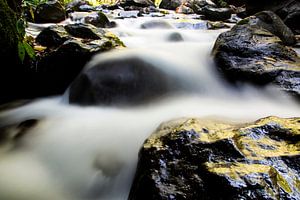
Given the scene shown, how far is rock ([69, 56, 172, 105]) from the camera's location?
367cm

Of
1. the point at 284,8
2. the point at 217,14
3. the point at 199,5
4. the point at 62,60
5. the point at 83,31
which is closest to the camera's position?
the point at 62,60

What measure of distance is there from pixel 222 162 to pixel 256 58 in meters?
2.65

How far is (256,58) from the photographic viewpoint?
12.5ft

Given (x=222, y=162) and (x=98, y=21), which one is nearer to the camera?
(x=222, y=162)

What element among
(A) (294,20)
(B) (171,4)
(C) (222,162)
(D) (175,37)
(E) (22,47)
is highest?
(E) (22,47)

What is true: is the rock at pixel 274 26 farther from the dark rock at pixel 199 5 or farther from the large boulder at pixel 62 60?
the dark rock at pixel 199 5

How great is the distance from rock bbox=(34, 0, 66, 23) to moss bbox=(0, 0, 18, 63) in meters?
5.31

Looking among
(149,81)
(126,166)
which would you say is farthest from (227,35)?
(126,166)

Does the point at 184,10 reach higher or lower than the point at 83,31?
lower

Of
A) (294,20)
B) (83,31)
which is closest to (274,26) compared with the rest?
(294,20)

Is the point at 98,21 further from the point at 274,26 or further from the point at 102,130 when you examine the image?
the point at 102,130

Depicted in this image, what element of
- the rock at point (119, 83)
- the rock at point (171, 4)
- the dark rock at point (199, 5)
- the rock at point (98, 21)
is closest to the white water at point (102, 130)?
the rock at point (119, 83)

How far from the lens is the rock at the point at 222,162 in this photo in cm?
141

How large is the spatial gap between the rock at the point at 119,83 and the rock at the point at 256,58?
0.99m
